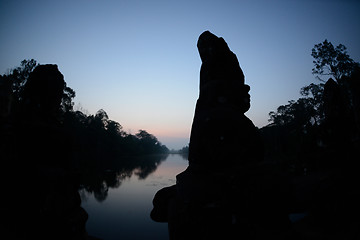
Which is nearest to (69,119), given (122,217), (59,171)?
(122,217)

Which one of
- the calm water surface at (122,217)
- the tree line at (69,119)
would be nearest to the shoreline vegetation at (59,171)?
the tree line at (69,119)

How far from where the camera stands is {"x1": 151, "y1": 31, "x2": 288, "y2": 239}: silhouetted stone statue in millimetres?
2250

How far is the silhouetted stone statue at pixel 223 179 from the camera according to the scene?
2250mm

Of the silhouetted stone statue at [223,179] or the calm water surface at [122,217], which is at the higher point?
the silhouetted stone statue at [223,179]

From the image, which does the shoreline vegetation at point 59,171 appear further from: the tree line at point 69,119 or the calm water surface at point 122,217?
the calm water surface at point 122,217

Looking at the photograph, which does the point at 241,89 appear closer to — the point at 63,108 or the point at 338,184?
the point at 338,184

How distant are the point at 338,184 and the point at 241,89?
9.36ft

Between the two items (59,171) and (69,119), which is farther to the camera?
(69,119)

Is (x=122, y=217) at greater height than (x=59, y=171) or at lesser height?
lesser

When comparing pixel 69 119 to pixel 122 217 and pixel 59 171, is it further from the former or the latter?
pixel 59 171

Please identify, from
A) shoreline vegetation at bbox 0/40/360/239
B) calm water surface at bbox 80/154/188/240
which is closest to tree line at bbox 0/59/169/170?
shoreline vegetation at bbox 0/40/360/239

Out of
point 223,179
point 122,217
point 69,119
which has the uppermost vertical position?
point 69,119

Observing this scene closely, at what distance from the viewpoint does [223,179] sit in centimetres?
254

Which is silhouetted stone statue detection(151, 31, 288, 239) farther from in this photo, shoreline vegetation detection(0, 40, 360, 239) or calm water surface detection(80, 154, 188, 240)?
calm water surface detection(80, 154, 188, 240)
